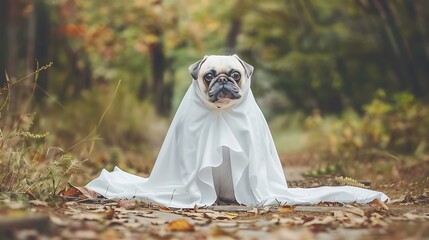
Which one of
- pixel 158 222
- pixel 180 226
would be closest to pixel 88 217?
pixel 158 222

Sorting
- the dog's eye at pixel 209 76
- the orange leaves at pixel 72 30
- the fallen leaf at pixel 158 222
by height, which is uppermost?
the orange leaves at pixel 72 30

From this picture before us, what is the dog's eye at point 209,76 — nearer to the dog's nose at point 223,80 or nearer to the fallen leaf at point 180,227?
the dog's nose at point 223,80

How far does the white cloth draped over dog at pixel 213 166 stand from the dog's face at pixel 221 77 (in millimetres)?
102

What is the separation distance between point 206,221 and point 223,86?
1.48 m

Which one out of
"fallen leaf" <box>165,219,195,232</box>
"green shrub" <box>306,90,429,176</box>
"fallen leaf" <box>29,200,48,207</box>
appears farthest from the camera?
"green shrub" <box>306,90,429,176</box>

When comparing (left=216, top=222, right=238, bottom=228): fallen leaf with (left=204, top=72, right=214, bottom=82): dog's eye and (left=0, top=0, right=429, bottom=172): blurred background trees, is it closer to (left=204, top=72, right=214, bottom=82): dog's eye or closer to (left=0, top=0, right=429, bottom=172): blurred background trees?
(left=204, top=72, right=214, bottom=82): dog's eye

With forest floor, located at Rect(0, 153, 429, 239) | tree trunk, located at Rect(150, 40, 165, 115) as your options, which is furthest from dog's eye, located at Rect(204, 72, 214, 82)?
tree trunk, located at Rect(150, 40, 165, 115)

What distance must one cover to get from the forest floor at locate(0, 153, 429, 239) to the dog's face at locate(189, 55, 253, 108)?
3.09ft

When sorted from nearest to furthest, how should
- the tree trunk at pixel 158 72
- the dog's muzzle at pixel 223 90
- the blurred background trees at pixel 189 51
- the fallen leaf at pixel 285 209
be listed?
the fallen leaf at pixel 285 209, the dog's muzzle at pixel 223 90, the blurred background trees at pixel 189 51, the tree trunk at pixel 158 72

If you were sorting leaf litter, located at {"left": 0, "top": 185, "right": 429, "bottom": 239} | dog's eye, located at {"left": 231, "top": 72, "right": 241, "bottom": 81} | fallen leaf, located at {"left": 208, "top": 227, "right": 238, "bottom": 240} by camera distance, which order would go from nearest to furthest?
fallen leaf, located at {"left": 208, "top": 227, "right": 238, "bottom": 240} → leaf litter, located at {"left": 0, "top": 185, "right": 429, "bottom": 239} → dog's eye, located at {"left": 231, "top": 72, "right": 241, "bottom": 81}

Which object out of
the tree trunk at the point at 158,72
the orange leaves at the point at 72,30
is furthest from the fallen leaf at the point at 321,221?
the tree trunk at the point at 158,72

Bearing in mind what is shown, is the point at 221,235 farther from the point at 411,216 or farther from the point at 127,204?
the point at 127,204

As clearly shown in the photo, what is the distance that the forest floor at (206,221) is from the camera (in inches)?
152

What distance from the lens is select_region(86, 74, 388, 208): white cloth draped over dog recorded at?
604 centimetres
